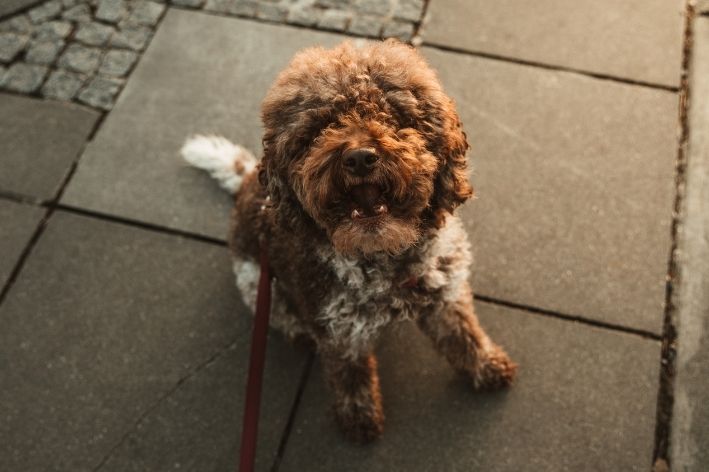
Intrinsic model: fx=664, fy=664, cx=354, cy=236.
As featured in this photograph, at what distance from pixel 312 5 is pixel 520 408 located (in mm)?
3291

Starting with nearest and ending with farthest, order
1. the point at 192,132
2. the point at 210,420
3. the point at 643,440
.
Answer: the point at 643,440 < the point at 210,420 < the point at 192,132

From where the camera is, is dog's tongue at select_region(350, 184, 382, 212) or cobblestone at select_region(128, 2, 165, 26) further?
cobblestone at select_region(128, 2, 165, 26)

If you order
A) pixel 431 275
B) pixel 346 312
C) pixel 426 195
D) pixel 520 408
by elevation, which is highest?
pixel 426 195

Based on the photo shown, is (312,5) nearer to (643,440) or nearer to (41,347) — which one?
(41,347)

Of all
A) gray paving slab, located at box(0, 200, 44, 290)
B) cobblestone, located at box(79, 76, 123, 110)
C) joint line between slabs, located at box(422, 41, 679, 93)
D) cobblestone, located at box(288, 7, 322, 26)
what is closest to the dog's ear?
joint line between slabs, located at box(422, 41, 679, 93)

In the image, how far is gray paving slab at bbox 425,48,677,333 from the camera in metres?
3.81

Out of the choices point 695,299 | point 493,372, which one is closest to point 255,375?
point 493,372

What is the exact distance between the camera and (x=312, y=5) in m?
5.04

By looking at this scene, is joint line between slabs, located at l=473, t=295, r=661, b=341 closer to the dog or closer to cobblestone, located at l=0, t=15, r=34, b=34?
the dog

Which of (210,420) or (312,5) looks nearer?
(210,420)

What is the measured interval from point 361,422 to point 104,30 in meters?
3.59

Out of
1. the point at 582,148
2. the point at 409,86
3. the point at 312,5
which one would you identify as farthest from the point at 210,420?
the point at 312,5

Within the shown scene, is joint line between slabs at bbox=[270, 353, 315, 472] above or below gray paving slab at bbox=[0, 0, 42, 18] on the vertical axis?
below

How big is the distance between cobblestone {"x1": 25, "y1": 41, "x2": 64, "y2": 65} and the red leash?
9.35 ft
